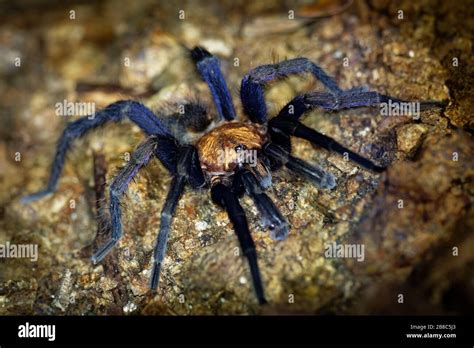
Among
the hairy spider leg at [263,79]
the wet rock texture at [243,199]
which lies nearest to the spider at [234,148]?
the hairy spider leg at [263,79]

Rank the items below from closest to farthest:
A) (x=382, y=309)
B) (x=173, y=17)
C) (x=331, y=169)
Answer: (x=382, y=309) → (x=331, y=169) → (x=173, y=17)

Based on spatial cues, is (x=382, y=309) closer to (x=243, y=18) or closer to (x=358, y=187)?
(x=358, y=187)

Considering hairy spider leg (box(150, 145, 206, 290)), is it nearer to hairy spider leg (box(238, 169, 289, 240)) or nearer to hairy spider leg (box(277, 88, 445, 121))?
hairy spider leg (box(238, 169, 289, 240))

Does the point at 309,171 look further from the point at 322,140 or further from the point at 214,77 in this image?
the point at 214,77

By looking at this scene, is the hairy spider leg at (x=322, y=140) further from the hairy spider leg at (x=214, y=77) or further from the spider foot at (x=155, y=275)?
the spider foot at (x=155, y=275)

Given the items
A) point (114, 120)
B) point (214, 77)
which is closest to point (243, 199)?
point (214, 77)

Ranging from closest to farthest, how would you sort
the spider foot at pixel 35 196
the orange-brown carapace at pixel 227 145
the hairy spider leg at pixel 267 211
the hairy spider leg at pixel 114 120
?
1. the hairy spider leg at pixel 267 211
2. the orange-brown carapace at pixel 227 145
3. the hairy spider leg at pixel 114 120
4. the spider foot at pixel 35 196

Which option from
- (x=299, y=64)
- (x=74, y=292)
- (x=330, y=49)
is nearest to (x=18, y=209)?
(x=74, y=292)
